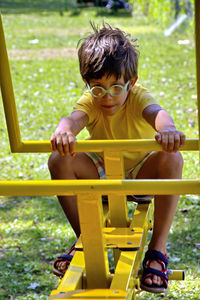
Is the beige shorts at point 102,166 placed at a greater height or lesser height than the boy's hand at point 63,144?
lesser

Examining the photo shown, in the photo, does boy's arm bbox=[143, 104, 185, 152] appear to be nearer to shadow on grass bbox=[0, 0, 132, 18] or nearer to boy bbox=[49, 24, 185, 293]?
boy bbox=[49, 24, 185, 293]

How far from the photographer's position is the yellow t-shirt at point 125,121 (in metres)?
2.75

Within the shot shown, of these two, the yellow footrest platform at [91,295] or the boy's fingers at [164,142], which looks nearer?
the yellow footrest platform at [91,295]

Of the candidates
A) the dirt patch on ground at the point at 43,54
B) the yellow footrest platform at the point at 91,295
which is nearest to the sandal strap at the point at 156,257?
the yellow footrest platform at the point at 91,295

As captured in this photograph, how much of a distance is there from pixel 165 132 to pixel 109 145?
8.8 inches

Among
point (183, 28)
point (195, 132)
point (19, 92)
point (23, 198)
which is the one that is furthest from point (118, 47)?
point (183, 28)

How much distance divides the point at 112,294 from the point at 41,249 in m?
1.54

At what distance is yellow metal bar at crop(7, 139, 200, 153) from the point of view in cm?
214

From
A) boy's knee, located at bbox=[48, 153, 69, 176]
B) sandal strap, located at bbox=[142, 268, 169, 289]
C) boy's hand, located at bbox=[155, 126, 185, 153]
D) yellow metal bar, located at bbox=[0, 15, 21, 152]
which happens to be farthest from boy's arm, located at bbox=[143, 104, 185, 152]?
sandal strap, located at bbox=[142, 268, 169, 289]

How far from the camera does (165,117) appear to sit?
247cm

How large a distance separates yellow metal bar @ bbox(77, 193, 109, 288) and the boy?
1.19 ft

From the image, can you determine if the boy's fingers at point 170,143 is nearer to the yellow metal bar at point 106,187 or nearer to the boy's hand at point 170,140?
the boy's hand at point 170,140

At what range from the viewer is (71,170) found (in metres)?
2.64

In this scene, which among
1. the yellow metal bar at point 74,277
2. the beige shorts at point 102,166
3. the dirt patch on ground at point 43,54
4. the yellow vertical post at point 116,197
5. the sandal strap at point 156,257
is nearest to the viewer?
the yellow metal bar at point 74,277
